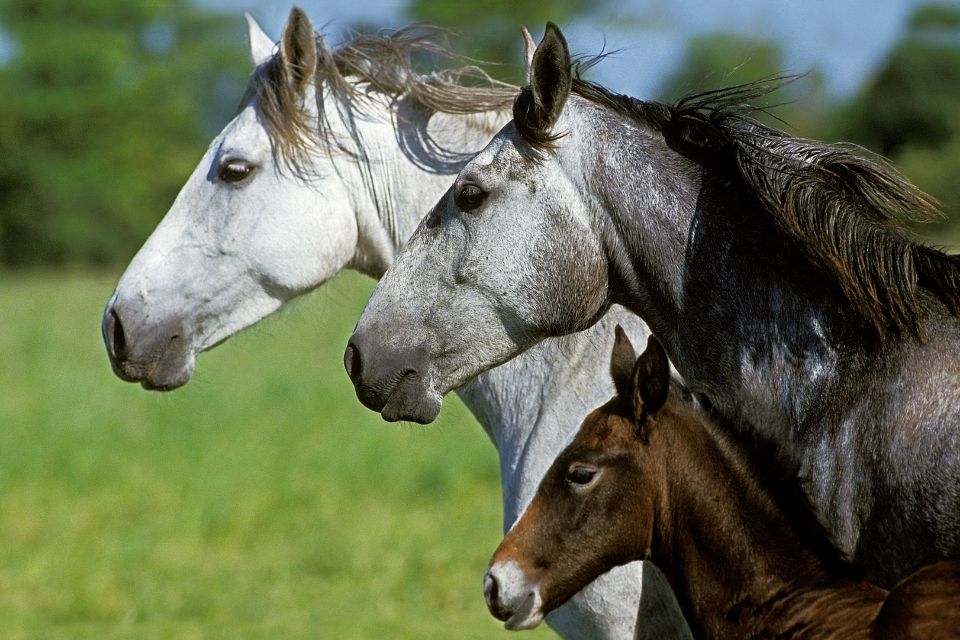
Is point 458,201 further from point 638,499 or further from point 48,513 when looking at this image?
point 48,513

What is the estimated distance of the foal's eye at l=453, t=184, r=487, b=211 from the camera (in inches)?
124

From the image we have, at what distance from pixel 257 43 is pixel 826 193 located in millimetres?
2283

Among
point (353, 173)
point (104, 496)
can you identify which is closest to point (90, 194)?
point (104, 496)

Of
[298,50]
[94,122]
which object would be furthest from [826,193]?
[94,122]

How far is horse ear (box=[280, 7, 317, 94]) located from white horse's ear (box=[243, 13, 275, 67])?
235 millimetres

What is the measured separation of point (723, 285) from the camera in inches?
120

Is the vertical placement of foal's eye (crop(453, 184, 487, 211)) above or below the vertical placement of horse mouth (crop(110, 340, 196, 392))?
above

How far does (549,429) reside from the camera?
12.4 ft

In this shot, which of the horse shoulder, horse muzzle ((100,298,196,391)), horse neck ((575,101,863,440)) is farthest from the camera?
horse muzzle ((100,298,196,391))

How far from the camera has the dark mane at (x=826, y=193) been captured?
2885mm

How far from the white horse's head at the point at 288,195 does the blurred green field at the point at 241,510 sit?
0.36m

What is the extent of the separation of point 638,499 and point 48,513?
741 centimetres

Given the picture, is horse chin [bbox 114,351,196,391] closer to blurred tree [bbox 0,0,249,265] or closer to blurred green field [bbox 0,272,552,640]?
blurred green field [bbox 0,272,552,640]

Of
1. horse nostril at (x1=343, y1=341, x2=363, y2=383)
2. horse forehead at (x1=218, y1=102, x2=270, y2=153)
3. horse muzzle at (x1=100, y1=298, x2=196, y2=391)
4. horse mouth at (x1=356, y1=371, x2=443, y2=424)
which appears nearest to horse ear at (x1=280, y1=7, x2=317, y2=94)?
horse forehead at (x1=218, y1=102, x2=270, y2=153)
